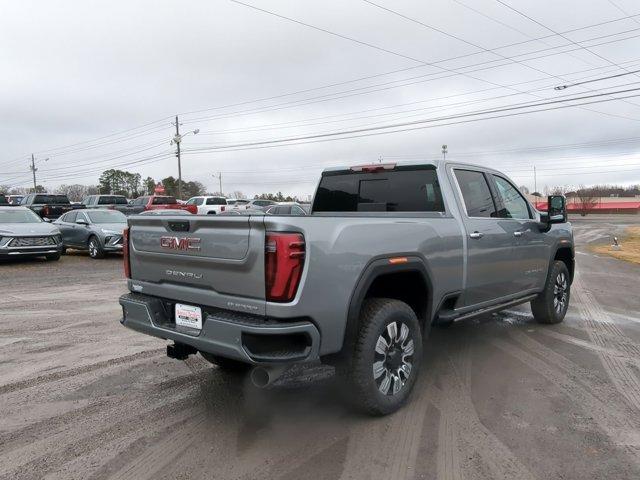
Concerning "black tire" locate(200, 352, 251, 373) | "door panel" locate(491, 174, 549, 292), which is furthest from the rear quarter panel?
"door panel" locate(491, 174, 549, 292)

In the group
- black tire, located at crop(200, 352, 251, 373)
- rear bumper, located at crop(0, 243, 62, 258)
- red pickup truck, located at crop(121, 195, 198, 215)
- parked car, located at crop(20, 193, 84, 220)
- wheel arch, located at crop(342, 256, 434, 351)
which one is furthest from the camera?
red pickup truck, located at crop(121, 195, 198, 215)

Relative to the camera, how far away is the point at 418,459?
3.23 m

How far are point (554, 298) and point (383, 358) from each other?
370cm

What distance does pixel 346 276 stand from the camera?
3408mm

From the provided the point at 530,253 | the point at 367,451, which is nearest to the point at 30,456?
the point at 367,451

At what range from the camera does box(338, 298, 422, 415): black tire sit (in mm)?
3561

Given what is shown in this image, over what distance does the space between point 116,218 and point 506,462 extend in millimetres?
14754

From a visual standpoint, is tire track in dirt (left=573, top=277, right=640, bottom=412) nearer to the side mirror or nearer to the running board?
the running board

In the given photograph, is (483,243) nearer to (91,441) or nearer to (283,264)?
(283,264)

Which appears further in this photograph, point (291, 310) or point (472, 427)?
point (472, 427)

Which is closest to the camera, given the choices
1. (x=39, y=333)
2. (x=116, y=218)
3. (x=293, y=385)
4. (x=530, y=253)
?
(x=293, y=385)

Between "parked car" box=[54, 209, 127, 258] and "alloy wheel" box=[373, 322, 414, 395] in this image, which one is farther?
"parked car" box=[54, 209, 127, 258]

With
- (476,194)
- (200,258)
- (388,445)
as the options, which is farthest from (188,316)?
(476,194)

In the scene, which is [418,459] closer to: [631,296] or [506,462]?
[506,462]
